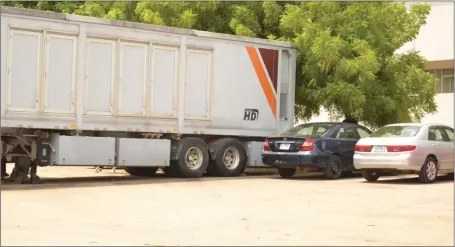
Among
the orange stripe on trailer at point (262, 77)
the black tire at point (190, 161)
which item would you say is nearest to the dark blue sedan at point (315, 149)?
the orange stripe on trailer at point (262, 77)

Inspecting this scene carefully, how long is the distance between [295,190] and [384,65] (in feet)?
→ 26.8

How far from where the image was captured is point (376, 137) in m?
18.3

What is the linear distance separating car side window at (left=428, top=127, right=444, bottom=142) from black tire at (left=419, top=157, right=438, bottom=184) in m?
0.51

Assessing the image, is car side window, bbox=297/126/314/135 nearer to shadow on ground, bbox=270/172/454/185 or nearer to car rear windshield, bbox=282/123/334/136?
car rear windshield, bbox=282/123/334/136

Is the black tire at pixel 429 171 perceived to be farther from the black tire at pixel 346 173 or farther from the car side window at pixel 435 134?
the black tire at pixel 346 173

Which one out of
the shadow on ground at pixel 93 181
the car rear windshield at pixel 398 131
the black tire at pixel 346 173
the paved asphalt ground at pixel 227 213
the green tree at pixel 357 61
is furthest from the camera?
the green tree at pixel 357 61

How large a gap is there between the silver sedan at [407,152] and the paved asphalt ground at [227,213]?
38 cm

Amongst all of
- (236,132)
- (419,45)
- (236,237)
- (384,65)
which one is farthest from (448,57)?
(236,237)

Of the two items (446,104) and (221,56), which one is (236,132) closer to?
(221,56)

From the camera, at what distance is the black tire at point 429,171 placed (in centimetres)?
1781

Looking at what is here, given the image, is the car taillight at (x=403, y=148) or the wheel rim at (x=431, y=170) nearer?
the car taillight at (x=403, y=148)

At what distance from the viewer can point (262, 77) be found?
21078 millimetres

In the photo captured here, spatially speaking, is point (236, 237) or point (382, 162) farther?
point (382, 162)

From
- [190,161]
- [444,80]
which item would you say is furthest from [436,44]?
[190,161]
